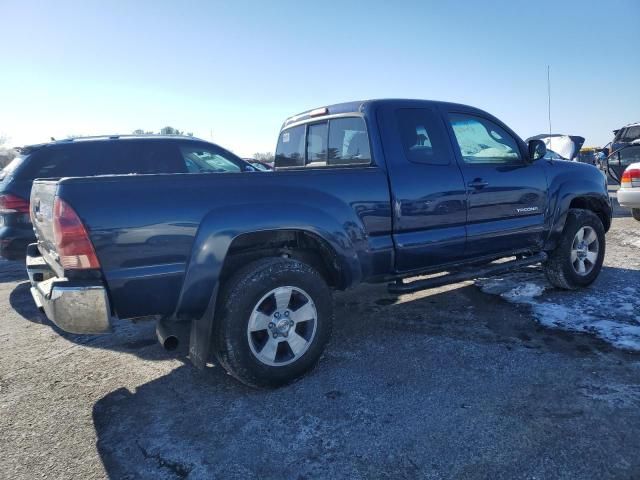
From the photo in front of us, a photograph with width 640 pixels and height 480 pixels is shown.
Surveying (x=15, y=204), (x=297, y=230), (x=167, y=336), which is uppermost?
(x=15, y=204)

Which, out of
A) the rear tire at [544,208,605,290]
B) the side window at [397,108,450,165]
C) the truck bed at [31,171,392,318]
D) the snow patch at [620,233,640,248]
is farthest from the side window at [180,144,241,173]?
the snow patch at [620,233,640,248]

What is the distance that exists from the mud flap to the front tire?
7cm

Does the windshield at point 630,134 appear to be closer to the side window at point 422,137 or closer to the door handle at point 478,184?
the door handle at point 478,184

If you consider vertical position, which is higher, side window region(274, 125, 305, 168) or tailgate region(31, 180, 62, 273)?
side window region(274, 125, 305, 168)

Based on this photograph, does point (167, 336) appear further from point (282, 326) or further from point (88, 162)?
point (88, 162)

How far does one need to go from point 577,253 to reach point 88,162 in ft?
19.5

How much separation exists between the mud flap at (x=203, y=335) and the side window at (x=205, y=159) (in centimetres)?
370

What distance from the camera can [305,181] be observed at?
3.10 m

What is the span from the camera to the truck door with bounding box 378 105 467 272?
355 cm

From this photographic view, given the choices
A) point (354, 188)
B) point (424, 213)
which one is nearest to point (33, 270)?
point (354, 188)

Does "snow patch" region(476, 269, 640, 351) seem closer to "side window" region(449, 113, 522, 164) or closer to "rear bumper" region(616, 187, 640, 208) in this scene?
"side window" region(449, 113, 522, 164)

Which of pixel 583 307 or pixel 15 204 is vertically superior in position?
pixel 15 204

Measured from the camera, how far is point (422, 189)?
362 cm

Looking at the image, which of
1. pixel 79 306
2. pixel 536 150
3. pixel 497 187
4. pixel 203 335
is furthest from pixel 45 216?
pixel 536 150
